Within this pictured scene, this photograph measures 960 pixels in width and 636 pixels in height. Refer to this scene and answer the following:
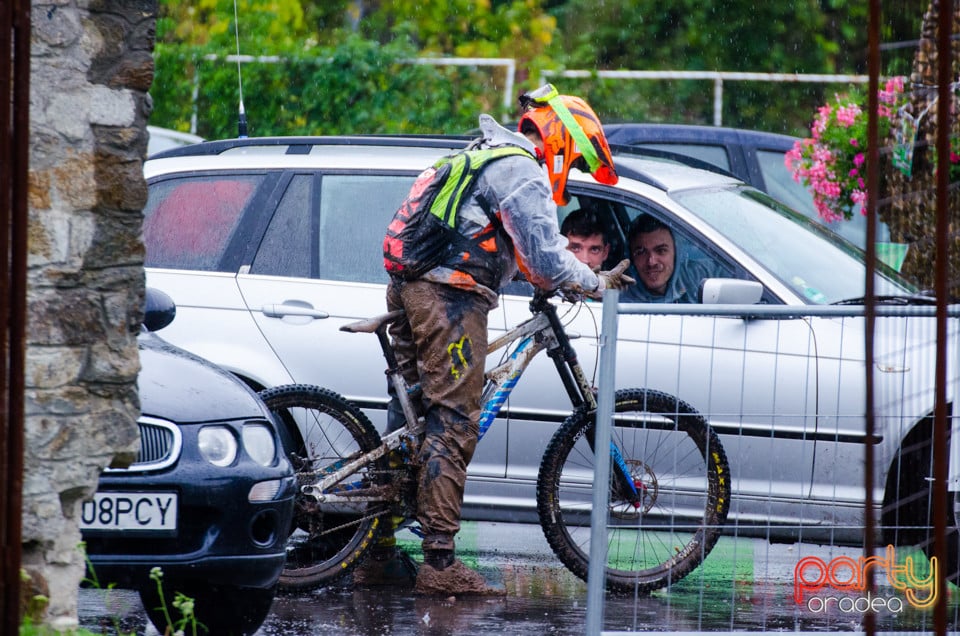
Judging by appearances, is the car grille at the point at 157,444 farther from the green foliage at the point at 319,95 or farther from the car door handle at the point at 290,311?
the green foliage at the point at 319,95

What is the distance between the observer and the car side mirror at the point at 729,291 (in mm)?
5789

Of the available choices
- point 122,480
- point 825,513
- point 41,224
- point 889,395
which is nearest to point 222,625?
point 122,480

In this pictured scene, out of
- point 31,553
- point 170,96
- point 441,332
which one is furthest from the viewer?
point 170,96

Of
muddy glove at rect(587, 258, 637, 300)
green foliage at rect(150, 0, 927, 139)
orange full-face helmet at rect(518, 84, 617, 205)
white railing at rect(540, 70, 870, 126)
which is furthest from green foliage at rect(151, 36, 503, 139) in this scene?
muddy glove at rect(587, 258, 637, 300)

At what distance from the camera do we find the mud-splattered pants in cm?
573

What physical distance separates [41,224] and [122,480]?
0.96m

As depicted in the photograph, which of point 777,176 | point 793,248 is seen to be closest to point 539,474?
point 793,248

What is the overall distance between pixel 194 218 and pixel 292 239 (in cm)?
46

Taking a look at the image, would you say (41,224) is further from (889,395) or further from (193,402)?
(889,395)

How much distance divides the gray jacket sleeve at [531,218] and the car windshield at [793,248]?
109 centimetres

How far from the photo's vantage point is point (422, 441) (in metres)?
5.93

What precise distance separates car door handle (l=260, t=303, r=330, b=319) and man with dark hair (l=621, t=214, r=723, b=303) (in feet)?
4.56

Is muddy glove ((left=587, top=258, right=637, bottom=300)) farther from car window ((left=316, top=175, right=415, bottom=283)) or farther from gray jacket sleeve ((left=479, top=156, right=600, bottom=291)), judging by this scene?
car window ((left=316, top=175, right=415, bottom=283))

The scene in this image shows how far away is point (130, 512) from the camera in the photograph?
4.69 meters
